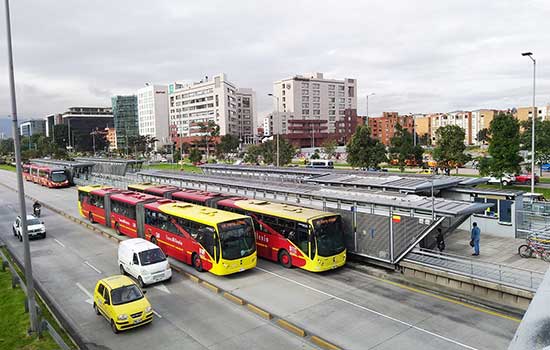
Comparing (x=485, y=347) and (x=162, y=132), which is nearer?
(x=485, y=347)

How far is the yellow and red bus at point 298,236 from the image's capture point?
63.1ft

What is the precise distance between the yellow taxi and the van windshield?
3320 mm

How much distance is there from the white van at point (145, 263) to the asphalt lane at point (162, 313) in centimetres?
51

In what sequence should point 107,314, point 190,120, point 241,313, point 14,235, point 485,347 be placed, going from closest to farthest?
point 485,347, point 107,314, point 241,313, point 14,235, point 190,120

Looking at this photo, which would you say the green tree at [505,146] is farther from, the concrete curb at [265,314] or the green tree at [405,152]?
the concrete curb at [265,314]

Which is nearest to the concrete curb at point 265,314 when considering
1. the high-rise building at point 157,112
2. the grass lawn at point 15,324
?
the grass lawn at point 15,324

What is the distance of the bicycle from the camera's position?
754 inches

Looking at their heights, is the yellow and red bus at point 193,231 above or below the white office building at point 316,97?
below

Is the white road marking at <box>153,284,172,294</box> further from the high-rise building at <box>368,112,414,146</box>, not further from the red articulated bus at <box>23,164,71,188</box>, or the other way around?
the high-rise building at <box>368,112,414,146</box>

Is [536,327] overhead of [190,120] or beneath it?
beneath

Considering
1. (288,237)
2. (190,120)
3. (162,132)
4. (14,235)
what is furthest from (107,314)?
(162,132)

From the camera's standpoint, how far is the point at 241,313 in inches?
605

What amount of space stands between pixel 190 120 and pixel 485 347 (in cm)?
15751

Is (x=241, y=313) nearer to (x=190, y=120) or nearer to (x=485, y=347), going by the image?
(x=485, y=347)
